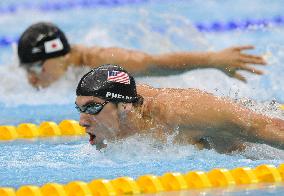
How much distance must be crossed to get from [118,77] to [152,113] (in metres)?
0.26

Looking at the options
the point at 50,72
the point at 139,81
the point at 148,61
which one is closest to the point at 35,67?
the point at 50,72

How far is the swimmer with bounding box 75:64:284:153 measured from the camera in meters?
4.25

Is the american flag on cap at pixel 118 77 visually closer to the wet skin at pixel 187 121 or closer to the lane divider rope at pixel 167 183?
the wet skin at pixel 187 121

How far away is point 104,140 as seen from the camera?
14.5 ft

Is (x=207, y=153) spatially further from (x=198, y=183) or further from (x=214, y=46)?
(x=214, y=46)

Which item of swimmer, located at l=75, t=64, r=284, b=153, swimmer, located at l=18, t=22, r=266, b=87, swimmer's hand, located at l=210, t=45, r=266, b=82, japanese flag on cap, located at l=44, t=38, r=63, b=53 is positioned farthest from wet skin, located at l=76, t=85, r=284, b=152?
japanese flag on cap, located at l=44, t=38, r=63, b=53

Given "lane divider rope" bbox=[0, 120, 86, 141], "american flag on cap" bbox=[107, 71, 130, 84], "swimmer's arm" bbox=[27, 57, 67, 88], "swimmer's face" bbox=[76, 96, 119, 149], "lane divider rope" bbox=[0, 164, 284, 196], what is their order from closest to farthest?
"lane divider rope" bbox=[0, 164, 284, 196], "swimmer's face" bbox=[76, 96, 119, 149], "american flag on cap" bbox=[107, 71, 130, 84], "lane divider rope" bbox=[0, 120, 86, 141], "swimmer's arm" bbox=[27, 57, 67, 88]

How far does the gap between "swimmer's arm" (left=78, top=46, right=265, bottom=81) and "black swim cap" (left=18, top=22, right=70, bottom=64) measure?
21 centimetres

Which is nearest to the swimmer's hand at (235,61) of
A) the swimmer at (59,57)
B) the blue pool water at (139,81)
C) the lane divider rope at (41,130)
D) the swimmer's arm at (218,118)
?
the blue pool water at (139,81)

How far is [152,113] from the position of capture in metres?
4.43

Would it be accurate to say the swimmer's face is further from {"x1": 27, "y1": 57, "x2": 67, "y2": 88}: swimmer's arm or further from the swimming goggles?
{"x1": 27, "y1": 57, "x2": 67, "y2": 88}: swimmer's arm

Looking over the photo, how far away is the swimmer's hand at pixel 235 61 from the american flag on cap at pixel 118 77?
2.92ft

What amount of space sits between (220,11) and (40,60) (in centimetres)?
518

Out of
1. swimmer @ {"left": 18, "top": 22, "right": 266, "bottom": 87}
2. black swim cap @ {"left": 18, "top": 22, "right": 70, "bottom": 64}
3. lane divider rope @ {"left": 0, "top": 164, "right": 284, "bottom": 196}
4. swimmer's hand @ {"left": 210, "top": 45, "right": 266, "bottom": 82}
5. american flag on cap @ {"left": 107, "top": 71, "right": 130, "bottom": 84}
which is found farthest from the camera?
black swim cap @ {"left": 18, "top": 22, "right": 70, "bottom": 64}
